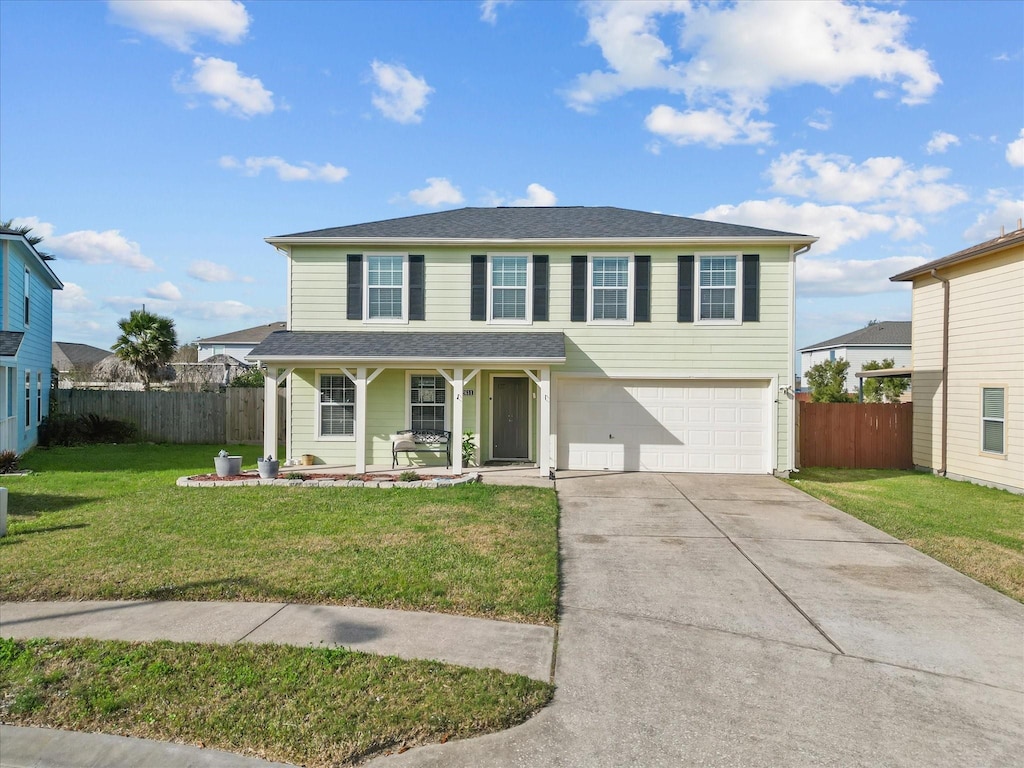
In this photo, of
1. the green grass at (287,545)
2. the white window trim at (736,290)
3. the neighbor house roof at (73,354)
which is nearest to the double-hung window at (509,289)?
the white window trim at (736,290)

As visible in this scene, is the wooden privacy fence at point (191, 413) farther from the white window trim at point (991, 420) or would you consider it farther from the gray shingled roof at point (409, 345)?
the white window trim at point (991, 420)

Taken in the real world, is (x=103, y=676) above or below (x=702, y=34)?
below

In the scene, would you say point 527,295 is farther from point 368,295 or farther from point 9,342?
point 9,342

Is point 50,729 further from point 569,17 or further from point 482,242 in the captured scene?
point 569,17

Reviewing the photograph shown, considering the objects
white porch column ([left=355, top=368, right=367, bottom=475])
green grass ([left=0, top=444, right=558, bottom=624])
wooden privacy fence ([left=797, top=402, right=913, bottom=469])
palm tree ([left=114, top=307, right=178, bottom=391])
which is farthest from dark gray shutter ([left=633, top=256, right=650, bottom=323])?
palm tree ([left=114, top=307, right=178, bottom=391])

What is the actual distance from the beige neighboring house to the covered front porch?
361 inches

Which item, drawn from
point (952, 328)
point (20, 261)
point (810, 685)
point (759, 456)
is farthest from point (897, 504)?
point (20, 261)

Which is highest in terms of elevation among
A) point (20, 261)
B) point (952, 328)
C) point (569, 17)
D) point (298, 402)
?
point (569, 17)

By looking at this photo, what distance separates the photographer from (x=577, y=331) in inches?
552

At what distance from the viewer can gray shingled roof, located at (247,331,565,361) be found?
1274cm

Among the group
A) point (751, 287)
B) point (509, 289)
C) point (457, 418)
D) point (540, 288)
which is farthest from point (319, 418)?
point (751, 287)

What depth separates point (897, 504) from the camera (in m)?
11.0

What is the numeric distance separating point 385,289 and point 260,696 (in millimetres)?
11271

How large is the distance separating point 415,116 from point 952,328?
13.4m
